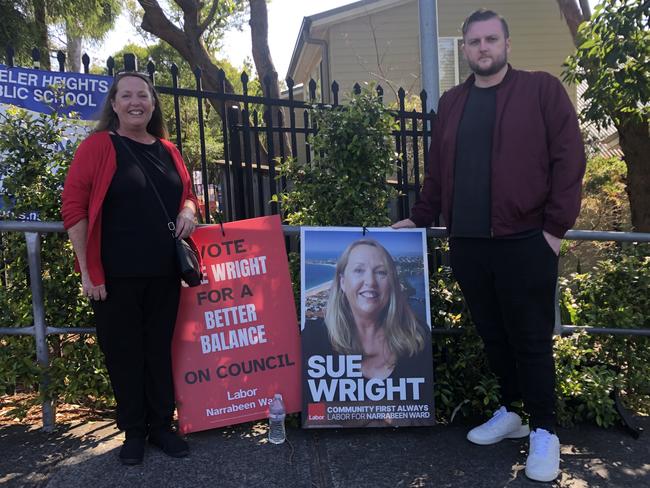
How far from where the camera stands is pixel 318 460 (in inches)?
127

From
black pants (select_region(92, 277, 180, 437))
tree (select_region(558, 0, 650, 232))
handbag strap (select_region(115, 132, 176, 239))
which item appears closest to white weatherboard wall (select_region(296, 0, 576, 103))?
tree (select_region(558, 0, 650, 232))

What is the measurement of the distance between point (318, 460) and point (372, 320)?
824mm

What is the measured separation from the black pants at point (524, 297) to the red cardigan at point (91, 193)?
1849mm

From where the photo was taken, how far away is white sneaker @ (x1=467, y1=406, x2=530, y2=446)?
338cm

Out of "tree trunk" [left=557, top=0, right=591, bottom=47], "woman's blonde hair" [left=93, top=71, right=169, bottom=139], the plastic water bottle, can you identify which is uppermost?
"tree trunk" [left=557, top=0, right=591, bottom=47]

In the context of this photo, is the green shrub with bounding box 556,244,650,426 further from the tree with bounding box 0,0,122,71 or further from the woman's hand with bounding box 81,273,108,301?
the tree with bounding box 0,0,122,71

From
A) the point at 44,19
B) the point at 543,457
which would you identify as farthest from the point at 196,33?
the point at 543,457

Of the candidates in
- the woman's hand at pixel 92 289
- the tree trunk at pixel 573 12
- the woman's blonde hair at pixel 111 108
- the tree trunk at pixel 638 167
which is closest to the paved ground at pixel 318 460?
the woman's hand at pixel 92 289

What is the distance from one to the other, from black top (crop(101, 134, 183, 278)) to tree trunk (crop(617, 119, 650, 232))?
570 centimetres

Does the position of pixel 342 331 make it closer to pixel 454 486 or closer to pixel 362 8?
pixel 454 486

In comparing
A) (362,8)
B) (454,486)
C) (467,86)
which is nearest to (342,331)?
(454,486)

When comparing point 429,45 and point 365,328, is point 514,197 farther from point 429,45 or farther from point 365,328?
point 429,45

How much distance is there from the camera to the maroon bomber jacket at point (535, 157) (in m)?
2.90

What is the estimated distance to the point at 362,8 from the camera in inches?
531
